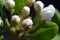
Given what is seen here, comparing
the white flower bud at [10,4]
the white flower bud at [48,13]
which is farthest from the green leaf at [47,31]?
the white flower bud at [10,4]

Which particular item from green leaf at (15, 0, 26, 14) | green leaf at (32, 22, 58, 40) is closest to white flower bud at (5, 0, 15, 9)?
green leaf at (15, 0, 26, 14)

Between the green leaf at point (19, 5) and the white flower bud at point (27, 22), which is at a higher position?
the green leaf at point (19, 5)

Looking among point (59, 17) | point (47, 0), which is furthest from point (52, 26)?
point (47, 0)

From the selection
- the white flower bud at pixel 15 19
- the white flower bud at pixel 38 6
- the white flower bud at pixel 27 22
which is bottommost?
the white flower bud at pixel 27 22

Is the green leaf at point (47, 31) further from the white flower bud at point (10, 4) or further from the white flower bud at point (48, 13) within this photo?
the white flower bud at point (10, 4)

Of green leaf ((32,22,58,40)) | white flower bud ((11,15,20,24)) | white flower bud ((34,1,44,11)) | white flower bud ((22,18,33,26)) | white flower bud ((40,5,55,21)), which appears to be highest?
white flower bud ((34,1,44,11))

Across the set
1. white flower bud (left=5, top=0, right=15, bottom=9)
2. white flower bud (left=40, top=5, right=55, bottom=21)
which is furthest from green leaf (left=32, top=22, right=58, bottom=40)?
white flower bud (left=5, top=0, right=15, bottom=9)

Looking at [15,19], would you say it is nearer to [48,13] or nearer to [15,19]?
[15,19]

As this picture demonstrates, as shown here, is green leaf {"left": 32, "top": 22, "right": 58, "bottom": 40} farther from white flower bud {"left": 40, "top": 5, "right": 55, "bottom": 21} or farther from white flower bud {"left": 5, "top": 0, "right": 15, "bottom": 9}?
white flower bud {"left": 5, "top": 0, "right": 15, "bottom": 9}

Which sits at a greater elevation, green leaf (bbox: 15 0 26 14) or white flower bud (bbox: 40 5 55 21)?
green leaf (bbox: 15 0 26 14)

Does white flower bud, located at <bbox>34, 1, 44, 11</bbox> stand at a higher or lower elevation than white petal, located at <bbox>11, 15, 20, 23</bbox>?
higher
